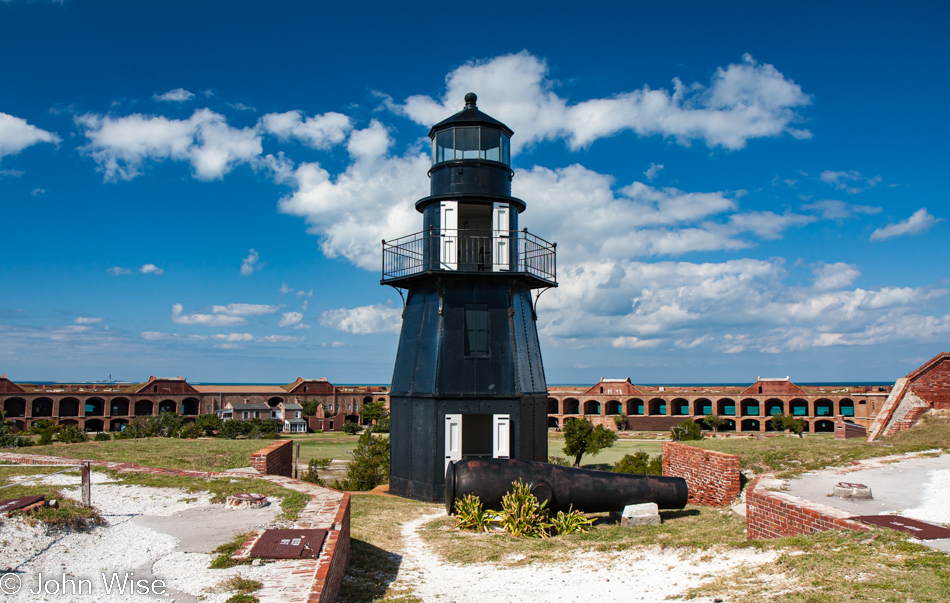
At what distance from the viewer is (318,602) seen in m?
5.37

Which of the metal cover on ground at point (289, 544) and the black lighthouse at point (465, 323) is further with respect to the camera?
the black lighthouse at point (465, 323)

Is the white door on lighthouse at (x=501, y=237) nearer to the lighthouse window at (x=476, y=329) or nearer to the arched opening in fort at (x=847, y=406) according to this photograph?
the lighthouse window at (x=476, y=329)

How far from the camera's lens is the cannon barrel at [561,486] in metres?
12.2

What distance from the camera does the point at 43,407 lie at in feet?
204

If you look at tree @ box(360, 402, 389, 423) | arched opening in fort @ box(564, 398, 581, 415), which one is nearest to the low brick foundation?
tree @ box(360, 402, 389, 423)

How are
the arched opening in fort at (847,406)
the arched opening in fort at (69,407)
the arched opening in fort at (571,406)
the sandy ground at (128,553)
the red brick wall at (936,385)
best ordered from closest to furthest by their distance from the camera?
the sandy ground at (128,553) → the red brick wall at (936,385) → the arched opening in fort at (69,407) → the arched opening in fort at (847,406) → the arched opening in fort at (571,406)

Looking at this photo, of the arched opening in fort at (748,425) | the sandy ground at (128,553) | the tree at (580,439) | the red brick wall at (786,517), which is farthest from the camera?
the arched opening in fort at (748,425)

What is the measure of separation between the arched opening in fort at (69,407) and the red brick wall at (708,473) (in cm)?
6816

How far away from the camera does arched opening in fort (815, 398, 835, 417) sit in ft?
215

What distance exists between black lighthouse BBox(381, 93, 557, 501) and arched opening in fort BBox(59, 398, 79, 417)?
61.8 metres

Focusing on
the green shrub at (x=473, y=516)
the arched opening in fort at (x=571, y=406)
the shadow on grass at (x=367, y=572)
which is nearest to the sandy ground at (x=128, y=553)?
the shadow on grass at (x=367, y=572)

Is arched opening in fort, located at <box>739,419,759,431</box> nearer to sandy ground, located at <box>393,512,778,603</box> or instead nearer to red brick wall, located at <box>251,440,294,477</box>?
red brick wall, located at <box>251,440,294,477</box>

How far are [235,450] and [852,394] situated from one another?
214 feet

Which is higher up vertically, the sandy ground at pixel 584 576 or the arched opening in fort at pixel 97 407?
the sandy ground at pixel 584 576
